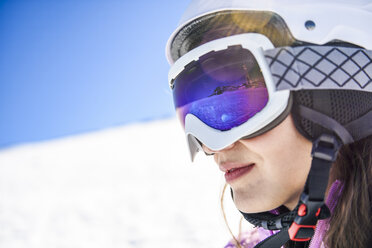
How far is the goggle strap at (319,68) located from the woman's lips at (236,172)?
35 cm

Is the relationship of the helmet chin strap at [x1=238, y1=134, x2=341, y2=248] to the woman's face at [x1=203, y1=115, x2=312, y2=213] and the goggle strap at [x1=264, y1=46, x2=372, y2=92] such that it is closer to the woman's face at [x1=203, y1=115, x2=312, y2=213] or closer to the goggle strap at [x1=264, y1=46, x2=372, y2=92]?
the woman's face at [x1=203, y1=115, x2=312, y2=213]

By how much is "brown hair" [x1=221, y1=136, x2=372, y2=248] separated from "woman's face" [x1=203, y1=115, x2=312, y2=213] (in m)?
0.15

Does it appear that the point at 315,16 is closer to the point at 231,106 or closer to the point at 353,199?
the point at 231,106

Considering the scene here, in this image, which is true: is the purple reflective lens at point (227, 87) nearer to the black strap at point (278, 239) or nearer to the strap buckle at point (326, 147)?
the strap buckle at point (326, 147)

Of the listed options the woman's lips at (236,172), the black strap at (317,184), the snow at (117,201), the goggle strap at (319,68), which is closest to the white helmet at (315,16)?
the goggle strap at (319,68)

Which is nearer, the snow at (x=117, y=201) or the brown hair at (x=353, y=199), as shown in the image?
the brown hair at (x=353, y=199)

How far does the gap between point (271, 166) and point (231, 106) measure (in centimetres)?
27

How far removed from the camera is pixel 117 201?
6414 mm

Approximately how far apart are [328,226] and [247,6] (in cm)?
91

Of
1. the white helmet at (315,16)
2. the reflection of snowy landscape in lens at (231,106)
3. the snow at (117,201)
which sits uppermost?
the white helmet at (315,16)

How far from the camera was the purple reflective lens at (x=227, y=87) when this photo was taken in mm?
1304

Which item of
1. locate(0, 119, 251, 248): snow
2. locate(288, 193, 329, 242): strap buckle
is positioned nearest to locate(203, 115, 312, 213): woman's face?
locate(288, 193, 329, 242): strap buckle

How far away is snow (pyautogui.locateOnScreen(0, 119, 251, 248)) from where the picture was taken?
4489 mm

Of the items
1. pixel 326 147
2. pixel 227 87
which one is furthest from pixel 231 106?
pixel 326 147
